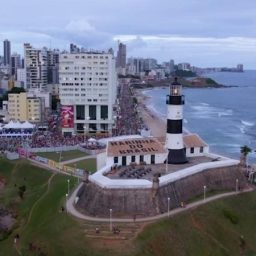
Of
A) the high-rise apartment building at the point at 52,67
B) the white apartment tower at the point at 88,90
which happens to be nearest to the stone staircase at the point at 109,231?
the white apartment tower at the point at 88,90

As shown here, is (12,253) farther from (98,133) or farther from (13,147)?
(98,133)

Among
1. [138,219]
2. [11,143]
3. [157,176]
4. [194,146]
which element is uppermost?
[194,146]

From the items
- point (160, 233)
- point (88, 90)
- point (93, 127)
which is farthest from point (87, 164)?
point (88, 90)

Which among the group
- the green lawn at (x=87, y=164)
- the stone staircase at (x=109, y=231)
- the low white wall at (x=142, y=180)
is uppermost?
the low white wall at (x=142, y=180)

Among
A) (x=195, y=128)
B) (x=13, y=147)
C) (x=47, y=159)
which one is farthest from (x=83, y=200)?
(x=195, y=128)

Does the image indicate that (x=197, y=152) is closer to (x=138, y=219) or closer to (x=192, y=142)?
(x=192, y=142)

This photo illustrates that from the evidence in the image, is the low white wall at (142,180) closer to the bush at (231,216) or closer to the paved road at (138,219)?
the paved road at (138,219)
